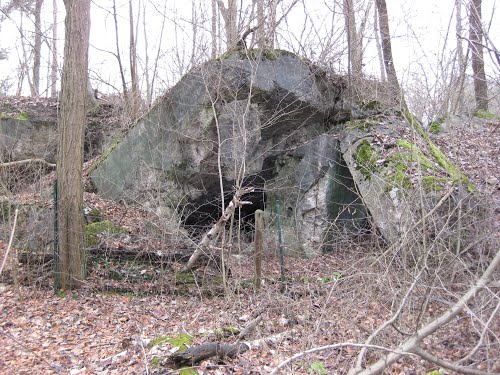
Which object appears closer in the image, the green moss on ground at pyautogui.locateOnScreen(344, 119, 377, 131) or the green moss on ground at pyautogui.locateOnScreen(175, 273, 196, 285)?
the green moss on ground at pyautogui.locateOnScreen(175, 273, 196, 285)

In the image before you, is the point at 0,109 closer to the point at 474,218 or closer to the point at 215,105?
the point at 215,105

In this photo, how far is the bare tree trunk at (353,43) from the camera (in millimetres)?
10578

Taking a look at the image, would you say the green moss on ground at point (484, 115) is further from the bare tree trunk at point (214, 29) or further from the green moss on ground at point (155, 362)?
the green moss on ground at point (155, 362)

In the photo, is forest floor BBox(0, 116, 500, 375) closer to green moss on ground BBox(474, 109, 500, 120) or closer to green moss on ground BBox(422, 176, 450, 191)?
green moss on ground BBox(422, 176, 450, 191)

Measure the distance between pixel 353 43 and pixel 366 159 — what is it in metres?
3.82

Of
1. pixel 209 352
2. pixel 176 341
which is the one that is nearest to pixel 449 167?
pixel 209 352

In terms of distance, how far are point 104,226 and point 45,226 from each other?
1097mm

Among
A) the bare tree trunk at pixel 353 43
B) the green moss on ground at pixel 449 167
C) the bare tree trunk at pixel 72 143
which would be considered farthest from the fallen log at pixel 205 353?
the bare tree trunk at pixel 353 43

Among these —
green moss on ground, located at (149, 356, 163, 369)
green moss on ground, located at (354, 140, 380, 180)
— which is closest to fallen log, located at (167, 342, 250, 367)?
green moss on ground, located at (149, 356, 163, 369)

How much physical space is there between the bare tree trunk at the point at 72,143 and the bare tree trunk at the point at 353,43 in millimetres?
5850

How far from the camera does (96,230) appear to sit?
8.21 m

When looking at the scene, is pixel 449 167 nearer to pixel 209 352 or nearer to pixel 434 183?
pixel 434 183

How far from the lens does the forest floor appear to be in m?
4.45

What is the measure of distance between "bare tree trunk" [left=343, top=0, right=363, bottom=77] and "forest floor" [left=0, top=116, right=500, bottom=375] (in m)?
2.95
